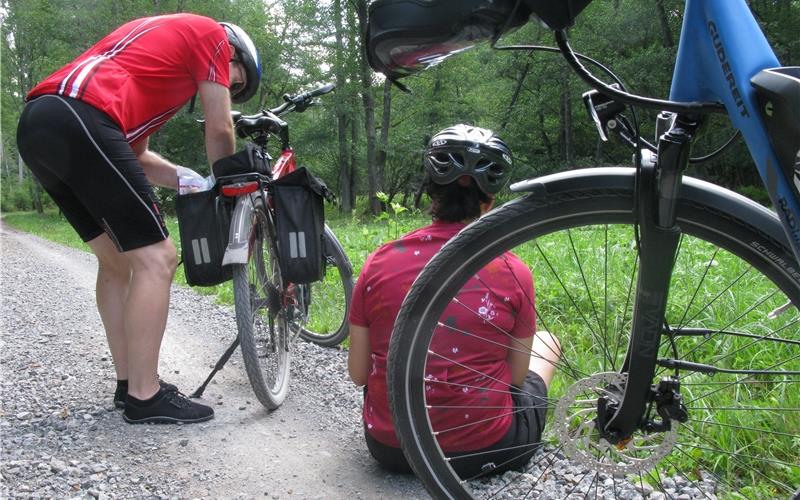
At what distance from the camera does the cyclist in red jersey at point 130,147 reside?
2.44 m

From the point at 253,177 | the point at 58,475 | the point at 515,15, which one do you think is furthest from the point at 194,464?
the point at 515,15

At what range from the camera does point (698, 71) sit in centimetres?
124

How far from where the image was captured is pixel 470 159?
6.50ft

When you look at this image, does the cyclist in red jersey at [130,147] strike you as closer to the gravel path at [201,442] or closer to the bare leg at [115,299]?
the bare leg at [115,299]

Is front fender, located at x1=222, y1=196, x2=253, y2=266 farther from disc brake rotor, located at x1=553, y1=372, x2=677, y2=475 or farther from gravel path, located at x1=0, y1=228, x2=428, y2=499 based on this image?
disc brake rotor, located at x1=553, y1=372, x2=677, y2=475

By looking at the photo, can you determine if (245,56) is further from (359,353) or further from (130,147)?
(359,353)

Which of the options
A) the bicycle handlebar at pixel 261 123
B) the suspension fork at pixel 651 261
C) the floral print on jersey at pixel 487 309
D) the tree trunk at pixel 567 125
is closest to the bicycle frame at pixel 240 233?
the bicycle handlebar at pixel 261 123

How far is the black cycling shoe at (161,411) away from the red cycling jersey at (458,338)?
97 cm

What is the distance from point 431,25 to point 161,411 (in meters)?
2.21

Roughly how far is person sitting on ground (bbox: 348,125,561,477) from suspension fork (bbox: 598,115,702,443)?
19.8 inches

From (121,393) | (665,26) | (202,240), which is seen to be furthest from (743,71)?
(665,26)

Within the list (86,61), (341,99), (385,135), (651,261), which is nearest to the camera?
(651,261)

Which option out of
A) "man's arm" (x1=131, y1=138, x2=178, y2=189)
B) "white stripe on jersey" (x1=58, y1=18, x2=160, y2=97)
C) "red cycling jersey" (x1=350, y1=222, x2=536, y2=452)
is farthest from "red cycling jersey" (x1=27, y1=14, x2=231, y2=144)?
"red cycling jersey" (x1=350, y1=222, x2=536, y2=452)

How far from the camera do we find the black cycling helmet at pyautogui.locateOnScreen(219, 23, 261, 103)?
2904 millimetres
